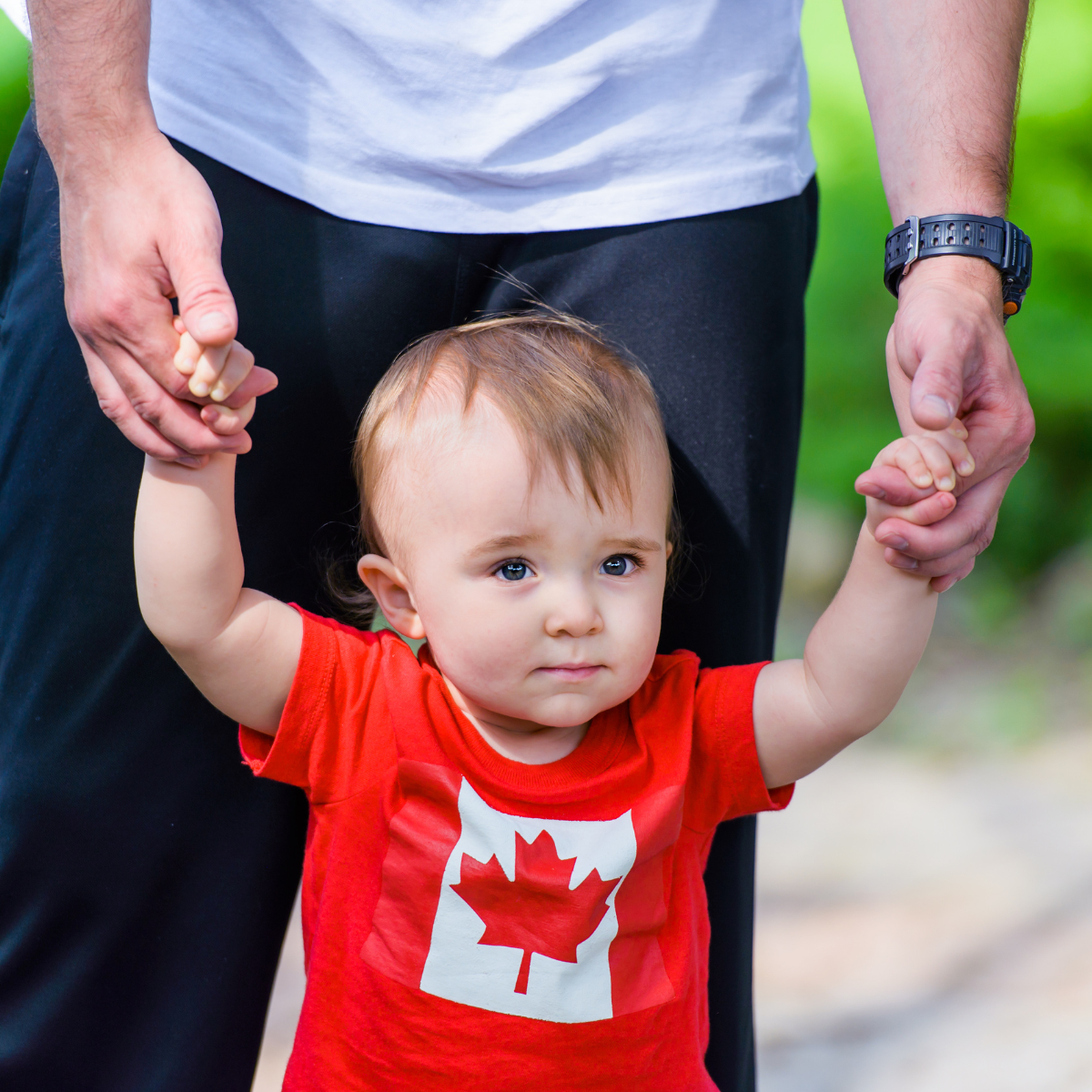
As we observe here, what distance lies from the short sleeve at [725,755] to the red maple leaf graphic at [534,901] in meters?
0.16

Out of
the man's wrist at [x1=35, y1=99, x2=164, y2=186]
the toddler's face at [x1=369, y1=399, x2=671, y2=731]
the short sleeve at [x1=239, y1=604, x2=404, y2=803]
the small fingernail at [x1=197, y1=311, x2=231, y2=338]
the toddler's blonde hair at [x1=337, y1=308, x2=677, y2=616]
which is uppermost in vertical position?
the man's wrist at [x1=35, y1=99, x2=164, y2=186]

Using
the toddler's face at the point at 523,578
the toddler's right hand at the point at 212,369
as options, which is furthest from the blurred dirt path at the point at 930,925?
the toddler's right hand at the point at 212,369

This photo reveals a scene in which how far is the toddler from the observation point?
1.27 m

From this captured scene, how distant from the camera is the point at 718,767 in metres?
1.37

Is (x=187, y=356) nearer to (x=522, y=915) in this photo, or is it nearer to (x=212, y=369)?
(x=212, y=369)

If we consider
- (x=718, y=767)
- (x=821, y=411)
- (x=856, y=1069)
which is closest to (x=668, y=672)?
(x=718, y=767)

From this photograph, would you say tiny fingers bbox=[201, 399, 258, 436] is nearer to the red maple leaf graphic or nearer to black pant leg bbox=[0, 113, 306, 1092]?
black pant leg bbox=[0, 113, 306, 1092]

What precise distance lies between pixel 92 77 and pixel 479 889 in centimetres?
87

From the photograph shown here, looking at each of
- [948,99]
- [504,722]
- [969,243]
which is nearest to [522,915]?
[504,722]

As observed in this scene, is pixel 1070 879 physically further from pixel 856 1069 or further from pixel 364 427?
pixel 364 427

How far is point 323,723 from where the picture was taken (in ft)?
4.27

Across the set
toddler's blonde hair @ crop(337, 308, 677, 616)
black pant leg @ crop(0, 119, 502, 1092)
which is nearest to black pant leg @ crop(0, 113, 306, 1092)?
black pant leg @ crop(0, 119, 502, 1092)

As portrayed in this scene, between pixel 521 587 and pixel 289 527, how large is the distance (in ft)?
1.11

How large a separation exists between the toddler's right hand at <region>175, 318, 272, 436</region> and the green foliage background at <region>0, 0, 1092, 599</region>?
308 centimetres
